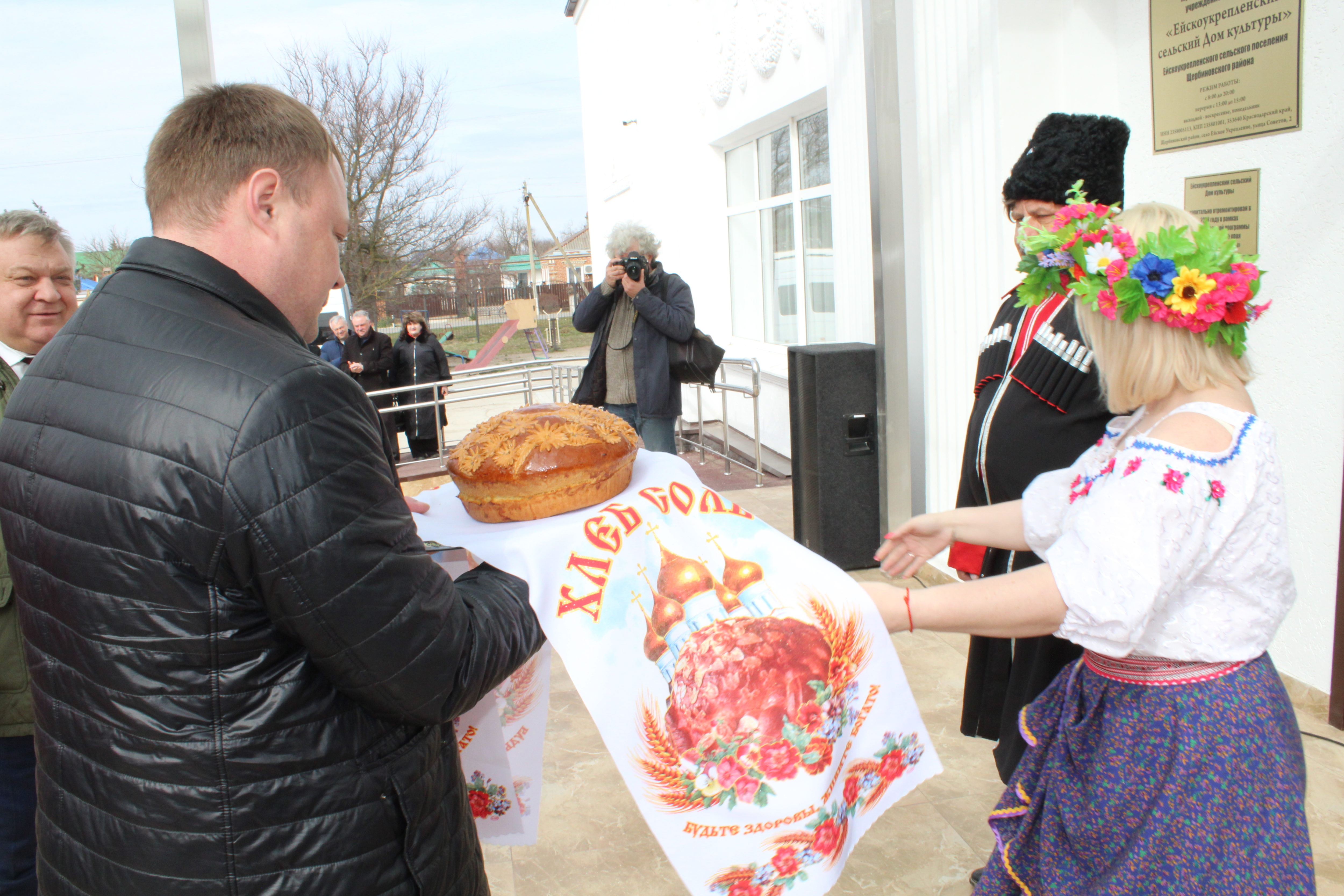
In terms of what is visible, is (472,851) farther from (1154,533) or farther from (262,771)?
(1154,533)

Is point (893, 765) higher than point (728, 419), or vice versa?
point (893, 765)

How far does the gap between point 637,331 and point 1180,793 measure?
13.2 feet

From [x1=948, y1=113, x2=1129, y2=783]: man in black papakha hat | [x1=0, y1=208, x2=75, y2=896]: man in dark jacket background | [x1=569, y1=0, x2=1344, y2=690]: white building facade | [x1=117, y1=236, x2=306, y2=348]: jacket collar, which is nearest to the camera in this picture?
[x1=117, y1=236, x2=306, y2=348]: jacket collar

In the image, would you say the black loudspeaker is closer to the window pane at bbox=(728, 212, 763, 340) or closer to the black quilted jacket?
the black quilted jacket

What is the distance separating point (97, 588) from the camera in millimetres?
1070

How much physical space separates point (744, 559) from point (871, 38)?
10.5ft

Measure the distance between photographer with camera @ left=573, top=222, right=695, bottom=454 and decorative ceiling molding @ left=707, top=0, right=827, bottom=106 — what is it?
1.91 m

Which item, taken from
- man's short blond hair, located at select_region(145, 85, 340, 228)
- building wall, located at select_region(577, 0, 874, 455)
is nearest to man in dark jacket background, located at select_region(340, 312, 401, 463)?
building wall, located at select_region(577, 0, 874, 455)

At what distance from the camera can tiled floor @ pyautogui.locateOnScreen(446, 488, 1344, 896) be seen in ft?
8.39

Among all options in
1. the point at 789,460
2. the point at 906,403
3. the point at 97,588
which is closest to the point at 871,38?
the point at 906,403

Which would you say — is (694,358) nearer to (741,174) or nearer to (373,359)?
(741,174)

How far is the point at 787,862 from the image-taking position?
140cm

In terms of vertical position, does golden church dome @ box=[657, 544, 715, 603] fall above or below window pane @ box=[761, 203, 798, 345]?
below

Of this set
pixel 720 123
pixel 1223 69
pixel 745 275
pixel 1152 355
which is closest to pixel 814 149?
pixel 720 123
